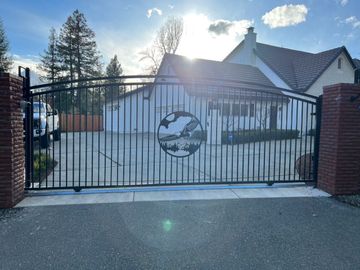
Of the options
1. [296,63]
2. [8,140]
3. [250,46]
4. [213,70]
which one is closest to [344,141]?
[8,140]

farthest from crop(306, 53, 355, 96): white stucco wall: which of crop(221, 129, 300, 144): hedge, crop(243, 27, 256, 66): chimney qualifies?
crop(221, 129, 300, 144): hedge

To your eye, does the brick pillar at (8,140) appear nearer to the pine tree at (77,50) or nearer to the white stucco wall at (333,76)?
the white stucco wall at (333,76)

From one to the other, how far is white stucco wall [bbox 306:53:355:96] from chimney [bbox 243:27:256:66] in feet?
18.6

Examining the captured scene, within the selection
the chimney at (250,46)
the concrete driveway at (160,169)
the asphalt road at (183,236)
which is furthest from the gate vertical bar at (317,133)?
the chimney at (250,46)

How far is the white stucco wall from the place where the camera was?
1912 cm

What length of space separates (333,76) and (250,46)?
7.38 m

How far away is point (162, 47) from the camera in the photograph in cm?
3256

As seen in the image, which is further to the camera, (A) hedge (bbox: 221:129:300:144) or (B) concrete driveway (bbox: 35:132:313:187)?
(A) hedge (bbox: 221:129:300:144)

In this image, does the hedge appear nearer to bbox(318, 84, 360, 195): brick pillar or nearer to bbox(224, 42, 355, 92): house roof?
bbox(318, 84, 360, 195): brick pillar

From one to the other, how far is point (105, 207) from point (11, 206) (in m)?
1.52

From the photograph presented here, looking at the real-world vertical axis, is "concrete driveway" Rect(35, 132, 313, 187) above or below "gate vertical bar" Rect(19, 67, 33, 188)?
below

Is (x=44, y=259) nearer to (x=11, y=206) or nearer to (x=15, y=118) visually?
(x=11, y=206)

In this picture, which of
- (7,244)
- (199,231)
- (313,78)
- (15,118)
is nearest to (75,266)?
(7,244)

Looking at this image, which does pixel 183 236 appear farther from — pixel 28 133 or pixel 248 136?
pixel 248 136
